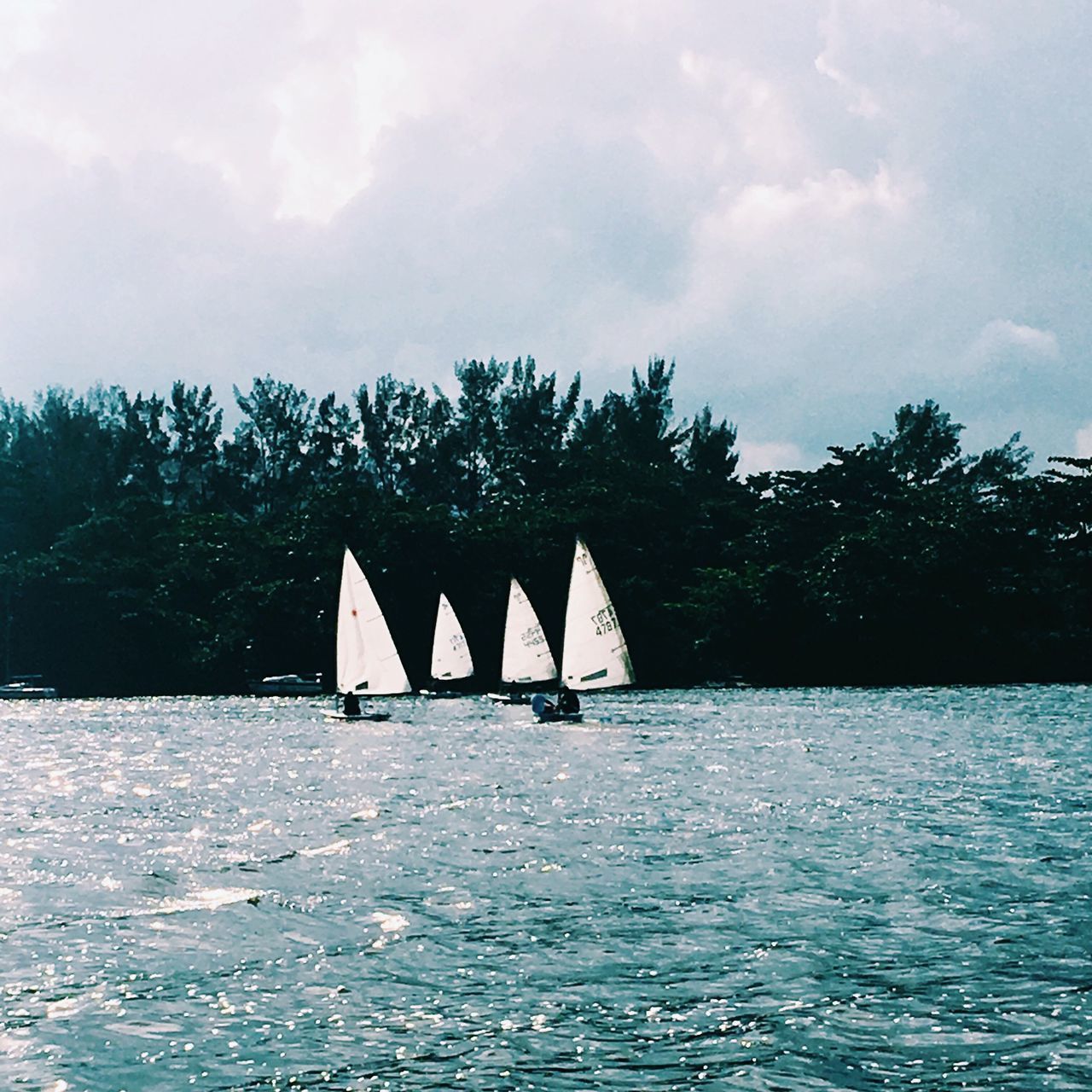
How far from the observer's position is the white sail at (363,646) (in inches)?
3694

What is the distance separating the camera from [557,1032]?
21734mm

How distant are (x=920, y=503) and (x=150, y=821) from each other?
101029 mm

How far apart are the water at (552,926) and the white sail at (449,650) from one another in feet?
184

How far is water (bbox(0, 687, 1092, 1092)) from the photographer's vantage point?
20594mm

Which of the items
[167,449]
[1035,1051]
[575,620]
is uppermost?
[167,449]

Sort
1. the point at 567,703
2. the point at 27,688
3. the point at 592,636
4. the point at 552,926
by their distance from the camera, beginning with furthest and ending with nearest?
the point at 27,688
the point at 592,636
the point at 567,703
the point at 552,926

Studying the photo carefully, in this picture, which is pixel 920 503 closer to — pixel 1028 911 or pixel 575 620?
pixel 575 620

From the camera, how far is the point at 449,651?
12025 centimetres

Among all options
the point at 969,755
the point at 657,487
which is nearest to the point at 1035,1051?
the point at 969,755

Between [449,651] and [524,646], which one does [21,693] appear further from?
[524,646]

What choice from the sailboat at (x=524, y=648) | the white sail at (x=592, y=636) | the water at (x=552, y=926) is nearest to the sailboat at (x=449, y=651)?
the sailboat at (x=524, y=648)

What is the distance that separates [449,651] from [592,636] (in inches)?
1432

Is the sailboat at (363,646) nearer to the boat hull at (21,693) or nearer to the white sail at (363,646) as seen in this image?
the white sail at (363,646)

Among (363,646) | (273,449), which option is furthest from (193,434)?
(363,646)
